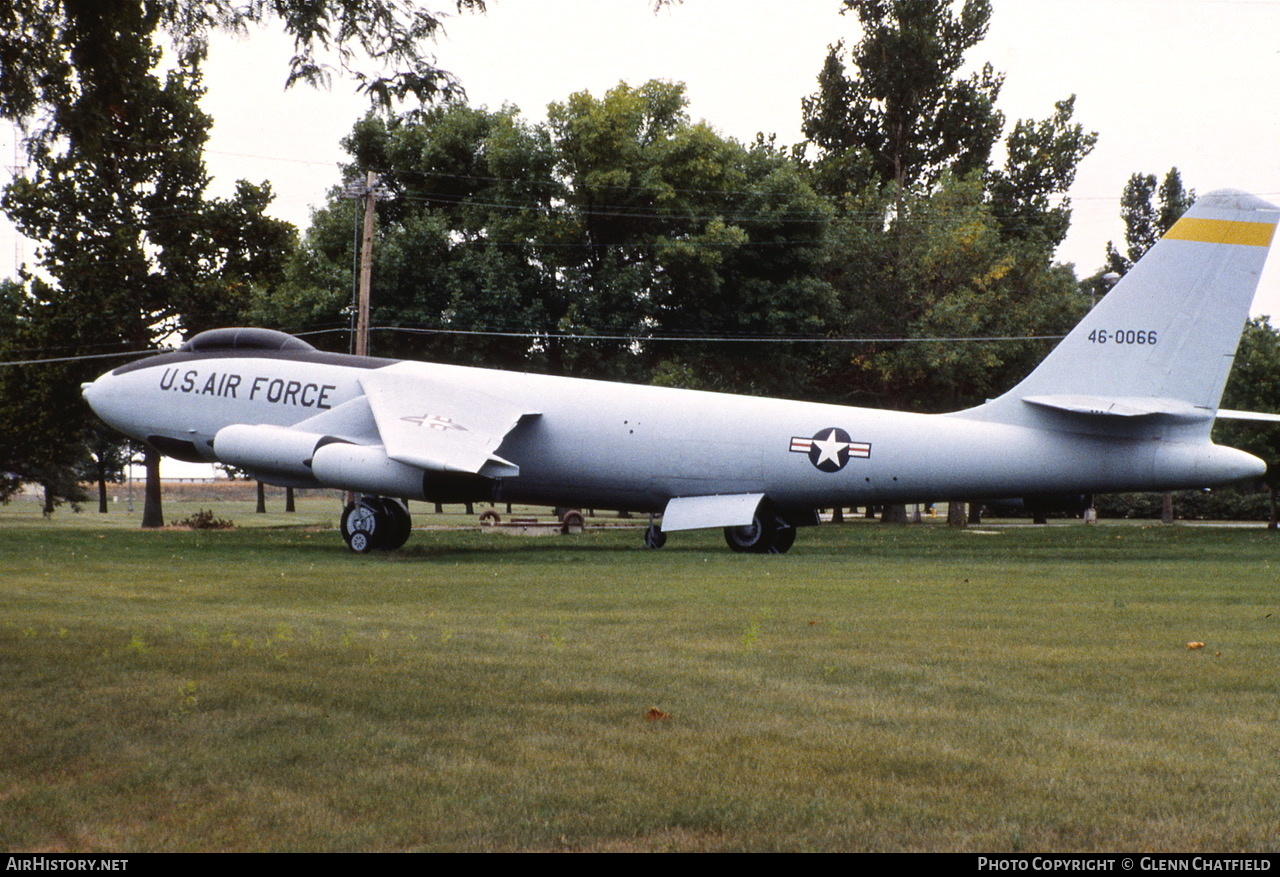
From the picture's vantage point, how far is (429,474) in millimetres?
22625

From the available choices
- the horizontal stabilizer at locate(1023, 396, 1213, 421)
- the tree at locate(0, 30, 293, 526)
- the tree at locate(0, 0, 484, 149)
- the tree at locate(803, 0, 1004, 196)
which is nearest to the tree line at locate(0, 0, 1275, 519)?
the tree at locate(0, 30, 293, 526)

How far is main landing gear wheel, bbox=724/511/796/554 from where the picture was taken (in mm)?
23609

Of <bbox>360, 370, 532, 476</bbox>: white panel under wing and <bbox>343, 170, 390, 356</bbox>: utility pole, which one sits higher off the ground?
<bbox>343, 170, 390, 356</bbox>: utility pole

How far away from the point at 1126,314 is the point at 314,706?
55.5ft

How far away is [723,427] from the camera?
23.2 metres

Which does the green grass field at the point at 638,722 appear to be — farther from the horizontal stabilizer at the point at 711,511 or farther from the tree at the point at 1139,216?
the tree at the point at 1139,216

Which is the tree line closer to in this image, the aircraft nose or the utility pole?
the utility pole

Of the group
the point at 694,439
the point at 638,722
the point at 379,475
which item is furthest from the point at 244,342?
the point at 638,722

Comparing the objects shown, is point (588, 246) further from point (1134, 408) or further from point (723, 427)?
point (1134, 408)

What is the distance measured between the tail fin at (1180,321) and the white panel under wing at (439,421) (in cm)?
986

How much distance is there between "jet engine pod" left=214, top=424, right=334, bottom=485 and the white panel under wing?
1500 millimetres

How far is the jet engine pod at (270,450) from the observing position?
23516mm

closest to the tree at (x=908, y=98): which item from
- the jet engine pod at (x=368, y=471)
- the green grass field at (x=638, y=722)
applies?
the jet engine pod at (x=368, y=471)

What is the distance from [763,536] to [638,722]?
681 inches
